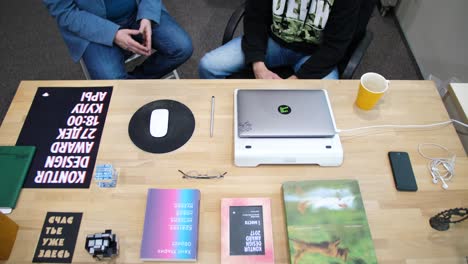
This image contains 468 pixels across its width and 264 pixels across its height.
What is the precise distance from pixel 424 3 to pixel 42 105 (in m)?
2.39

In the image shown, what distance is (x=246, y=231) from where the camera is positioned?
0.86m

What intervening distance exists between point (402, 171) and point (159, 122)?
0.78 metres

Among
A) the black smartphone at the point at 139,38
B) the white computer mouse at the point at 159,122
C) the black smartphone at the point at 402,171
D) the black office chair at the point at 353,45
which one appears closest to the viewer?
the black smartphone at the point at 402,171

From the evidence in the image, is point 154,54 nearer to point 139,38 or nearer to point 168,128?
point 139,38

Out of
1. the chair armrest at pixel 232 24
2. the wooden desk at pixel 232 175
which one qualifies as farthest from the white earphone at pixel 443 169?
the chair armrest at pixel 232 24

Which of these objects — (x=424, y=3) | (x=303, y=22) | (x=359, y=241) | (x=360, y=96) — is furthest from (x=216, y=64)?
(x=424, y=3)

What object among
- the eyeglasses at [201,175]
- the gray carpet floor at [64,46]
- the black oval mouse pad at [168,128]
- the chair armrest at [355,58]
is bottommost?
the gray carpet floor at [64,46]

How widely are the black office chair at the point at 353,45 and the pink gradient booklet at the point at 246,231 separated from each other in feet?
2.41

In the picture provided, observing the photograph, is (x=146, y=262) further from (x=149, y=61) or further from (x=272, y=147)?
(x=149, y=61)

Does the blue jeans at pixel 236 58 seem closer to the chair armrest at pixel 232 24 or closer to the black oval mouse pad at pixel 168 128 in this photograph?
the chair armrest at pixel 232 24

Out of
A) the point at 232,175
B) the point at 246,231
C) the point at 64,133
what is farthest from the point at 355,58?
the point at 64,133

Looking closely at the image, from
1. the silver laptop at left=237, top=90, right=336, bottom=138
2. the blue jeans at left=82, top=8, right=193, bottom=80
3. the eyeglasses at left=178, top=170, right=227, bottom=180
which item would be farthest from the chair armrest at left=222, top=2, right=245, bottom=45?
the eyeglasses at left=178, top=170, right=227, bottom=180

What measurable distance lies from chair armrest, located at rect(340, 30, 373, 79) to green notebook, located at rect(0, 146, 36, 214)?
118 centimetres

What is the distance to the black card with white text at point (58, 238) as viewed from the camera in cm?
84
